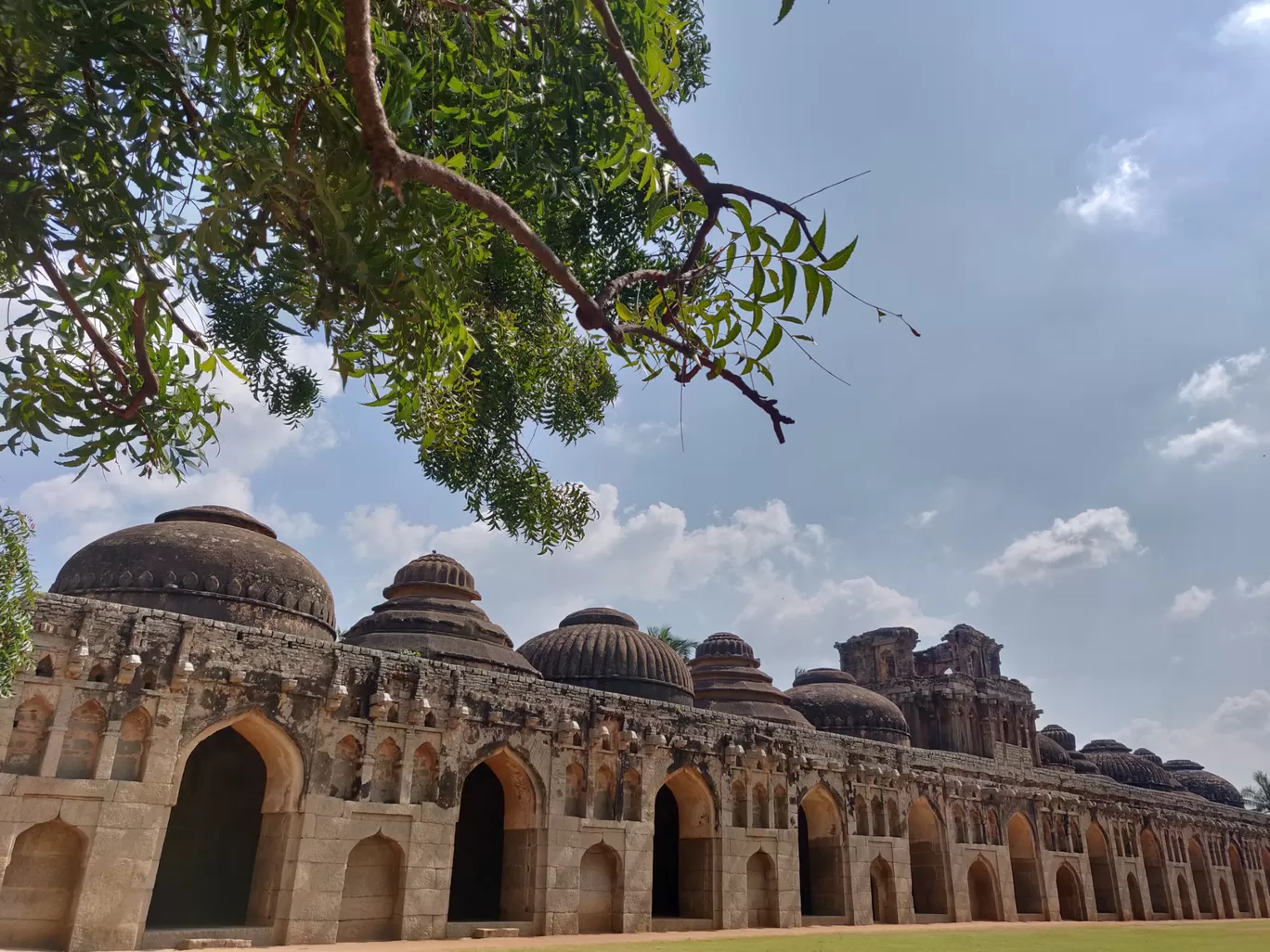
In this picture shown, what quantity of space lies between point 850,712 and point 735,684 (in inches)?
206

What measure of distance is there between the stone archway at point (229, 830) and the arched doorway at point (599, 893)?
20.0ft

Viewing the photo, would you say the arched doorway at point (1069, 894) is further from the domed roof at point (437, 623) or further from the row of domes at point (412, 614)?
the domed roof at point (437, 623)

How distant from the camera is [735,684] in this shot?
29484 millimetres

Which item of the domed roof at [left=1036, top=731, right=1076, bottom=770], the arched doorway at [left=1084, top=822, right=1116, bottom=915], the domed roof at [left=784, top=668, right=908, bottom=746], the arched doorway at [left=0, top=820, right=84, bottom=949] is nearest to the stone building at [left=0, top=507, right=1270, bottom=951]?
the arched doorway at [left=0, top=820, right=84, bottom=949]

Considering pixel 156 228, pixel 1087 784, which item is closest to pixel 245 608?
pixel 156 228

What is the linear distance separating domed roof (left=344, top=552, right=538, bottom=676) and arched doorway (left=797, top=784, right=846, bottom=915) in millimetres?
8815

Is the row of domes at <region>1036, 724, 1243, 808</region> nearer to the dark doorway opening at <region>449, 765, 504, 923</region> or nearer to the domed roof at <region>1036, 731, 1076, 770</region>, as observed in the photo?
the domed roof at <region>1036, 731, 1076, 770</region>

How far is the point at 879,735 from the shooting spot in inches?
1235

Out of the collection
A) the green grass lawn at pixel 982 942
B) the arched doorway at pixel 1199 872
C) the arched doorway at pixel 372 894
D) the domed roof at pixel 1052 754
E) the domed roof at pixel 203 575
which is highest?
the domed roof at pixel 1052 754

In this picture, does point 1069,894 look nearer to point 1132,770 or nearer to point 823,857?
point 823,857

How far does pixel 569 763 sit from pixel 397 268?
15.0 m

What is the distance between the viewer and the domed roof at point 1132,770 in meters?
45.2

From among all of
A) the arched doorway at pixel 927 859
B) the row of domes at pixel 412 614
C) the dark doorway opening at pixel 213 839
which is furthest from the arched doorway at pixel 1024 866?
the dark doorway opening at pixel 213 839

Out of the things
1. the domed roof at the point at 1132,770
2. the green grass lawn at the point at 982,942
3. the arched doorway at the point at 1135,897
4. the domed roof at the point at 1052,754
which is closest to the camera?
the green grass lawn at the point at 982,942
